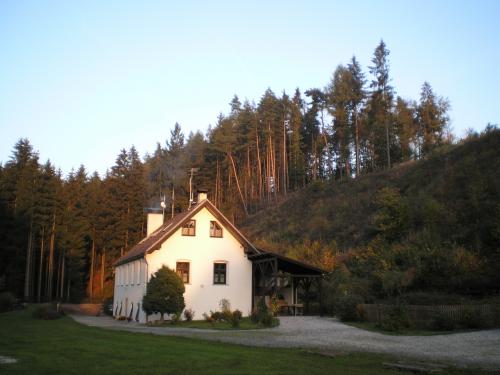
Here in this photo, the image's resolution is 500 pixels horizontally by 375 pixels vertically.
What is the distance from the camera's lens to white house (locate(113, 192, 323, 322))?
30688mm

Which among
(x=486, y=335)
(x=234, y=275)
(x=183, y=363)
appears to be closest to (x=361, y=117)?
(x=234, y=275)

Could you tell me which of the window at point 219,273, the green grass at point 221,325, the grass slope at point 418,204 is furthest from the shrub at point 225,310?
the grass slope at point 418,204

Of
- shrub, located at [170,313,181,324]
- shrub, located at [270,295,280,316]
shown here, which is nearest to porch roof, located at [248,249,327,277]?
shrub, located at [270,295,280,316]

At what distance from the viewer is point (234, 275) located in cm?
3206

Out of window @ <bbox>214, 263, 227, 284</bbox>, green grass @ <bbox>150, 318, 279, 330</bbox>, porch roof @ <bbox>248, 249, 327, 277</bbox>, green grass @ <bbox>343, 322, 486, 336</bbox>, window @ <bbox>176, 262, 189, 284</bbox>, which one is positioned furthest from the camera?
window @ <bbox>214, 263, 227, 284</bbox>

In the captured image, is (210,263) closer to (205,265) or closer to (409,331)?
(205,265)

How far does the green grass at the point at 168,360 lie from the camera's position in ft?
32.8

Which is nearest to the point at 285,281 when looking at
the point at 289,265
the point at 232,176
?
the point at 289,265

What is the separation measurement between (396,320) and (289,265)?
38.7ft

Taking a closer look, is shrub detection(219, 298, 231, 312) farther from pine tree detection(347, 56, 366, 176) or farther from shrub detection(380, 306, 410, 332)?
pine tree detection(347, 56, 366, 176)

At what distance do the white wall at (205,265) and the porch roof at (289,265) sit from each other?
4.21 feet

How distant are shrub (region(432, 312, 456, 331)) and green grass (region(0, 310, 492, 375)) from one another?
30.7 feet

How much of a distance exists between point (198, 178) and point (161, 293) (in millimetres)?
41578

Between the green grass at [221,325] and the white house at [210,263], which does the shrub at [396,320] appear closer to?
the green grass at [221,325]
